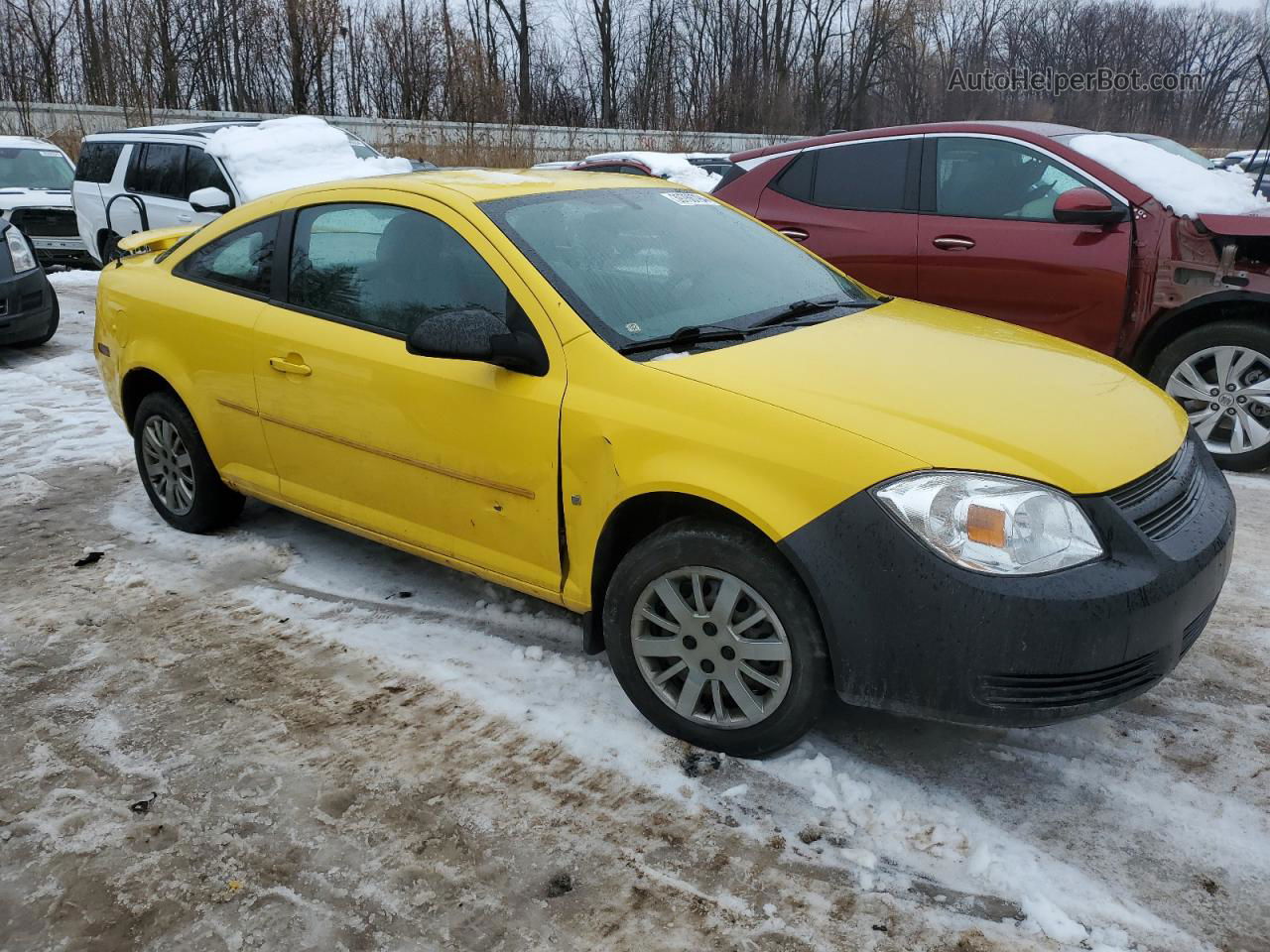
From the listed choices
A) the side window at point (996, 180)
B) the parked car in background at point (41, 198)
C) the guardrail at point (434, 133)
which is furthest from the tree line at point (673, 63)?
the side window at point (996, 180)

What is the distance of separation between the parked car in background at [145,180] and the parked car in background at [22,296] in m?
1.56

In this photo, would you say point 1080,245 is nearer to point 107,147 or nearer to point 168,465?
point 168,465

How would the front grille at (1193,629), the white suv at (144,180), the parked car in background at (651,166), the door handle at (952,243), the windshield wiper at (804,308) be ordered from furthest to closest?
1. the parked car in background at (651,166)
2. the white suv at (144,180)
3. the door handle at (952,243)
4. the windshield wiper at (804,308)
5. the front grille at (1193,629)

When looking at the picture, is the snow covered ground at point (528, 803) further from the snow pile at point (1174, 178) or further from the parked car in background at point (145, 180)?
the parked car in background at point (145, 180)

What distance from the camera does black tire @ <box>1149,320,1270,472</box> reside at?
5262 millimetres

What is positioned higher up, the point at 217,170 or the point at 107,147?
the point at 107,147

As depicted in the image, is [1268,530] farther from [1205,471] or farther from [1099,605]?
[1099,605]

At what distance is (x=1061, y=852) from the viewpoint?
8.55 feet

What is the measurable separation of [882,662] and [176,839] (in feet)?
6.13

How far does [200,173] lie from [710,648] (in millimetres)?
9291

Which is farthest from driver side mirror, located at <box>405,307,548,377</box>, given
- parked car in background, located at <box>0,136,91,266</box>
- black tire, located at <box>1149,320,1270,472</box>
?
parked car in background, located at <box>0,136,91,266</box>

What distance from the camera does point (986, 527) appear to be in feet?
8.27

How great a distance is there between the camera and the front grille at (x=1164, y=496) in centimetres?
266

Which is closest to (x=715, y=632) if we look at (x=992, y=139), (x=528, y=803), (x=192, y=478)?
(x=528, y=803)
